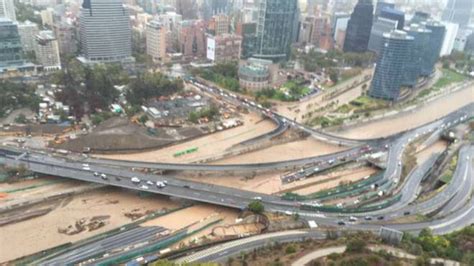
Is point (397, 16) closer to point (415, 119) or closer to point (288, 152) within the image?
point (415, 119)

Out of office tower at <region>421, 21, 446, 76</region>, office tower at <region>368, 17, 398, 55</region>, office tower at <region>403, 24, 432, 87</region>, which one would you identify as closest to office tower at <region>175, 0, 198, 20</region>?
office tower at <region>368, 17, 398, 55</region>

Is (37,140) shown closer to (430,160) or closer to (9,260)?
(9,260)

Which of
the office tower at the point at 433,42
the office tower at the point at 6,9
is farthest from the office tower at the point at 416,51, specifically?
the office tower at the point at 6,9

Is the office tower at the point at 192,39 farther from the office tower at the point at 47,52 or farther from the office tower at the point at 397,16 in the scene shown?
the office tower at the point at 397,16

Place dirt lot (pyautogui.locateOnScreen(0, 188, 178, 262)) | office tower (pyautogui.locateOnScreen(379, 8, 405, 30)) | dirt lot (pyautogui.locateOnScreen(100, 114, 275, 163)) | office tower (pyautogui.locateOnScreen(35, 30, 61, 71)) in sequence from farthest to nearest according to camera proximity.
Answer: office tower (pyautogui.locateOnScreen(379, 8, 405, 30)), office tower (pyautogui.locateOnScreen(35, 30, 61, 71)), dirt lot (pyautogui.locateOnScreen(100, 114, 275, 163)), dirt lot (pyautogui.locateOnScreen(0, 188, 178, 262))

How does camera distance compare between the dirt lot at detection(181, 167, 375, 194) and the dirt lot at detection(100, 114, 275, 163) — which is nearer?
the dirt lot at detection(181, 167, 375, 194)

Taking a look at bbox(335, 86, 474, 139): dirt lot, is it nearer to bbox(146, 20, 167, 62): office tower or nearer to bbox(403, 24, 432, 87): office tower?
bbox(403, 24, 432, 87): office tower

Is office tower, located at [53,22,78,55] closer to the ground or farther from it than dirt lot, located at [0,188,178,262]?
farther from it

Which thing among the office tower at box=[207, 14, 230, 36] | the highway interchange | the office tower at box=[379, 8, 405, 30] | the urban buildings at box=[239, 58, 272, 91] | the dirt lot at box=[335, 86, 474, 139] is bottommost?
the dirt lot at box=[335, 86, 474, 139]
